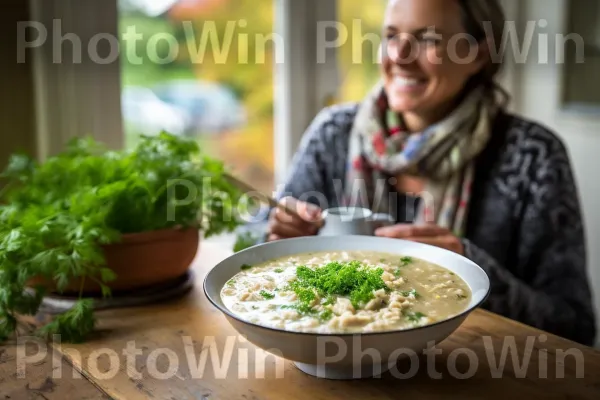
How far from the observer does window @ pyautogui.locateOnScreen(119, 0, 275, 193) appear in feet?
6.54

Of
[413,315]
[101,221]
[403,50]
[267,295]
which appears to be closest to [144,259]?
[101,221]

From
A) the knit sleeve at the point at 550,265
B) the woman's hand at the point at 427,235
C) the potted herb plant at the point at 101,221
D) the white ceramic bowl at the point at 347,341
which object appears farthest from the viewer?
the knit sleeve at the point at 550,265

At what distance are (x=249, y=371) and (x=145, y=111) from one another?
1.29 metres

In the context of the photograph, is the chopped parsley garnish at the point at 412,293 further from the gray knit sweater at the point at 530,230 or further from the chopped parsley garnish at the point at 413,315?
the gray knit sweater at the point at 530,230

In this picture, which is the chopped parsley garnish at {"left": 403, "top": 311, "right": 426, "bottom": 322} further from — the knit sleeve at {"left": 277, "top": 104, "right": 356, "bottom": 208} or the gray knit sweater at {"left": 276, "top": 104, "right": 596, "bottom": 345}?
the knit sleeve at {"left": 277, "top": 104, "right": 356, "bottom": 208}

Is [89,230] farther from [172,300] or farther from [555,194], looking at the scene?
[555,194]

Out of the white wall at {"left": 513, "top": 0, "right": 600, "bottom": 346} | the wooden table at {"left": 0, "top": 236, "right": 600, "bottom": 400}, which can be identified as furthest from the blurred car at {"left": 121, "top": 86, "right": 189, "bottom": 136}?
the white wall at {"left": 513, "top": 0, "right": 600, "bottom": 346}

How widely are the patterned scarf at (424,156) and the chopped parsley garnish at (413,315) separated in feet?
2.89

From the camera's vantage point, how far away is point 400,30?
5.57 feet

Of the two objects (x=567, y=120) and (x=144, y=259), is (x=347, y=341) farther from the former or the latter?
(x=567, y=120)

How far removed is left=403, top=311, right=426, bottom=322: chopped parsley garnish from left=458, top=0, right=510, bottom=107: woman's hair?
1090 mm

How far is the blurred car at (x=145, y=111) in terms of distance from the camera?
1.98 metres

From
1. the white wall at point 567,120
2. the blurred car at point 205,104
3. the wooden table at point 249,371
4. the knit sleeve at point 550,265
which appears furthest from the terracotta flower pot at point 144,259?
the white wall at point 567,120

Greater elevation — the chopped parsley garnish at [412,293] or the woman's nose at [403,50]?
the woman's nose at [403,50]
